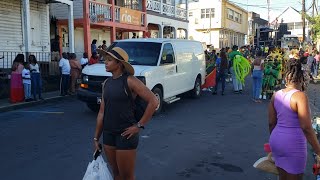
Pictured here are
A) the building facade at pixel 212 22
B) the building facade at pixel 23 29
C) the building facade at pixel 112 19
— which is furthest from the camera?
the building facade at pixel 212 22

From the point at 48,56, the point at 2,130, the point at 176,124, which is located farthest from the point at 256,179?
the point at 48,56

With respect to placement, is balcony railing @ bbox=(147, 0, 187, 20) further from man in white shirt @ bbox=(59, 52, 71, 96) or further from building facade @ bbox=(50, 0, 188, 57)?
man in white shirt @ bbox=(59, 52, 71, 96)

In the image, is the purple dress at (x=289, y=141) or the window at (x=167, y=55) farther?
the window at (x=167, y=55)

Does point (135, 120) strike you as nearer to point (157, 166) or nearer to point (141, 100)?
point (141, 100)

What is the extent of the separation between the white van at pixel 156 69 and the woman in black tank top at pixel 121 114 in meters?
5.64

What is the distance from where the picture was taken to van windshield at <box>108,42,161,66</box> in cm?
1032

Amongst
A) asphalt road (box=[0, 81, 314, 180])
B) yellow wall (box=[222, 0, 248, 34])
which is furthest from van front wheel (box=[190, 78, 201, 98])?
yellow wall (box=[222, 0, 248, 34])

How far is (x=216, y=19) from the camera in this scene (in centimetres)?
5119

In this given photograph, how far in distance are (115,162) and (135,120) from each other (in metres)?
0.46

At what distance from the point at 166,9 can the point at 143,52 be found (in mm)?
19720

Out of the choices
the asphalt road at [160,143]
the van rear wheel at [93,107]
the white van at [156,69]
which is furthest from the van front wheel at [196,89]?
the van rear wheel at [93,107]

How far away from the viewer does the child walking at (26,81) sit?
12.3 meters

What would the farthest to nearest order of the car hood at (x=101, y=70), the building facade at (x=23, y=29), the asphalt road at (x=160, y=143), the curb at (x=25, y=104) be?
the building facade at (x=23, y=29) < the curb at (x=25, y=104) < the car hood at (x=101, y=70) < the asphalt road at (x=160, y=143)

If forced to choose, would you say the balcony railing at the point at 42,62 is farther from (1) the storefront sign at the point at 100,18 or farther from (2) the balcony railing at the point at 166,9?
(2) the balcony railing at the point at 166,9
